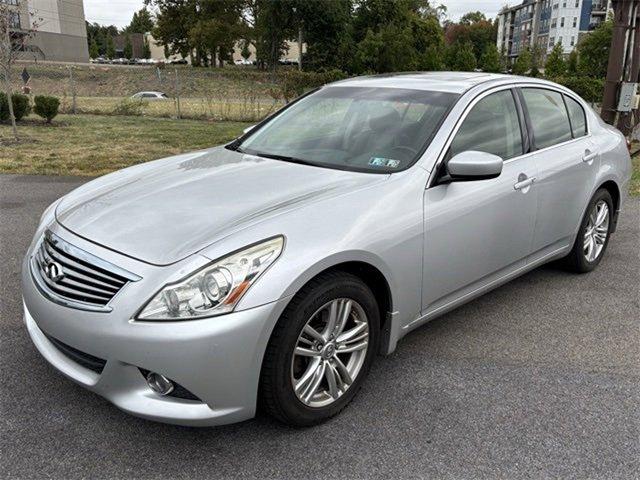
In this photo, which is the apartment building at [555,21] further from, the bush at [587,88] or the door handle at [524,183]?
the door handle at [524,183]

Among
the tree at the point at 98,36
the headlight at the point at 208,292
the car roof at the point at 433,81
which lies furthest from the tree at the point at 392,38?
the tree at the point at 98,36

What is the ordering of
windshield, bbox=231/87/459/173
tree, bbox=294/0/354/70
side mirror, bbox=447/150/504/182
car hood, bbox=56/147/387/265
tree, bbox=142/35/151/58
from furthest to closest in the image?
tree, bbox=142/35/151/58 → tree, bbox=294/0/354/70 → windshield, bbox=231/87/459/173 → side mirror, bbox=447/150/504/182 → car hood, bbox=56/147/387/265

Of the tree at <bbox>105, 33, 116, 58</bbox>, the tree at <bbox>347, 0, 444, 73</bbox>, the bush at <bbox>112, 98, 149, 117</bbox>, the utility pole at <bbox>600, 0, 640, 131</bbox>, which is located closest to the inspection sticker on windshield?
the utility pole at <bbox>600, 0, 640, 131</bbox>

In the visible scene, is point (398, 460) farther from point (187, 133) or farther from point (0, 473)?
point (187, 133)

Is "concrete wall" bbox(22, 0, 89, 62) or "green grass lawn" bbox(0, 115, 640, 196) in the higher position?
"concrete wall" bbox(22, 0, 89, 62)

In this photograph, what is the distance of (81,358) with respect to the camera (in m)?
2.51

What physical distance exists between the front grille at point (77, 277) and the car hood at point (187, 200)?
10 cm

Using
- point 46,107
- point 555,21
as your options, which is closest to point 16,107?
point 46,107

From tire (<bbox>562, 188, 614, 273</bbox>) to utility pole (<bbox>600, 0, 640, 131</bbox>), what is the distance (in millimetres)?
7370

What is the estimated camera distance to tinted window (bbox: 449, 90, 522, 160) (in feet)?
11.4

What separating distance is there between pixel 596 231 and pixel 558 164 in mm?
1063

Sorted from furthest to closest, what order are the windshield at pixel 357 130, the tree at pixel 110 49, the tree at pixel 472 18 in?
the tree at pixel 472 18
the tree at pixel 110 49
the windshield at pixel 357 130

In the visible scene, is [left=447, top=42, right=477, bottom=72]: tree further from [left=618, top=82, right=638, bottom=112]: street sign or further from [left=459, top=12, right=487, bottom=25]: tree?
[left=459, top=12, right=487, bottom=25]: tree

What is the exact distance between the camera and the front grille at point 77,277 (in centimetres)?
242
